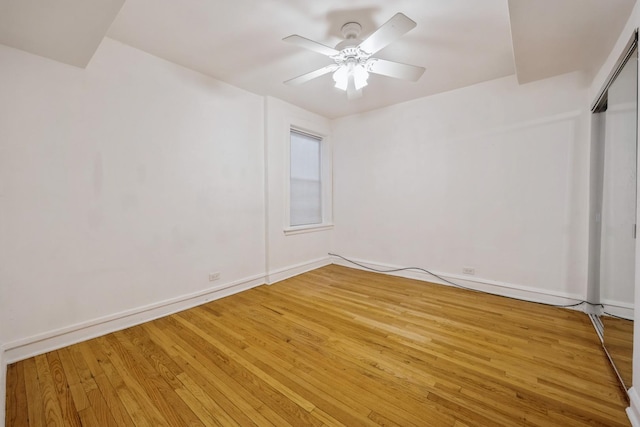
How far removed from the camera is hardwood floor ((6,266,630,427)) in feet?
4.36

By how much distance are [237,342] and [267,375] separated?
48 centimetres

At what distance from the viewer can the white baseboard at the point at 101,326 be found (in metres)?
1.79

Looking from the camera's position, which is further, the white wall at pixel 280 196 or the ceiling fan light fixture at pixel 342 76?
the white wall at pixel 280 196

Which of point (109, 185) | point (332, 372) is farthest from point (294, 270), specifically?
point (109, 185)

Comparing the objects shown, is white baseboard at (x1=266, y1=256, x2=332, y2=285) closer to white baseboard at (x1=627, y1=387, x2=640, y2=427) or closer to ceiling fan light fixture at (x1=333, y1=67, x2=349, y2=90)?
ceiling fan light fixture at (x1=333, y1=67, x2=349, y2=90)

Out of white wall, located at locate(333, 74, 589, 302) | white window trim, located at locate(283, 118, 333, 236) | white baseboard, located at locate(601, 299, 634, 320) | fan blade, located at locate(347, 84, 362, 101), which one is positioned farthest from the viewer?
white window trim, located at locate(283, 118, 333, 236)

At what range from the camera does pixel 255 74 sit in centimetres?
277

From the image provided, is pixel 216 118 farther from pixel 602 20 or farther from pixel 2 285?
pixel 602 20

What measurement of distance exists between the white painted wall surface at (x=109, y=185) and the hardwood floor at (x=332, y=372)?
40 centimetres

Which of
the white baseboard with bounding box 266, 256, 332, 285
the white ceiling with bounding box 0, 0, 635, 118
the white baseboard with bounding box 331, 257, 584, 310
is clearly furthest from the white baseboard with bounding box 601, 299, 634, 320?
the white baseboard with bounding box 266, 256, 332, 285

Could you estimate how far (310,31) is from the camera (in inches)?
80.5

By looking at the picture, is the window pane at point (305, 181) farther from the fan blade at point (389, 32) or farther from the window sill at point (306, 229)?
the fan blade at point (389, 32)

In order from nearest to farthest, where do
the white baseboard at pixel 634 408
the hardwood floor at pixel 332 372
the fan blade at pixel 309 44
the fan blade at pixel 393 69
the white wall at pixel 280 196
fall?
1. the white baseboard at pixel 634 408
2. the hardwood floor at pixel 332 372
3. the fan blade at pixel 309 44
4. the fan blade at pixel 393 69
5. the white wall at pixel 280 196

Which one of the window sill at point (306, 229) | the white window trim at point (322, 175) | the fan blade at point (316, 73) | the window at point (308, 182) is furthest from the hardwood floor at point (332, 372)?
the fan blade at point (316, 73)
